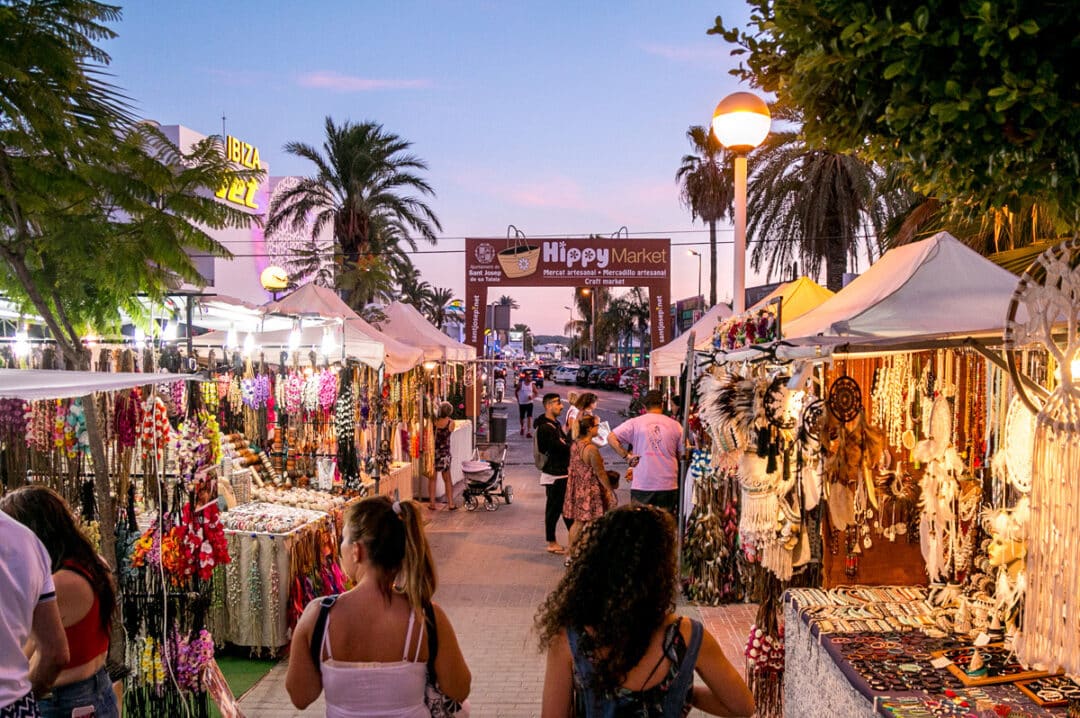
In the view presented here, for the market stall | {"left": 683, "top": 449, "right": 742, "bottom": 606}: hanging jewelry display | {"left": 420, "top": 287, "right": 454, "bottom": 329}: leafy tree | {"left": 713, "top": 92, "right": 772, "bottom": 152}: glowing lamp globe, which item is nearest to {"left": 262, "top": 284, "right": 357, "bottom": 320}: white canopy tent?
{"left": 683, "top": 449, "right": 742, "bottom": 606}: hanging jewelry display

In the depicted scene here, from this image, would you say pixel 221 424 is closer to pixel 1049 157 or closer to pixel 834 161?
pixel 1049 157

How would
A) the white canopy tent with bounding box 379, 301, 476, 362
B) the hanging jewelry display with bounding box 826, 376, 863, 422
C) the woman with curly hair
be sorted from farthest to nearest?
the white canopy tent with bounding box 379, 301, 476, 362 → the hanging jewelry display with bounding box 826, 376, 863, 422 → the woman with curly hair

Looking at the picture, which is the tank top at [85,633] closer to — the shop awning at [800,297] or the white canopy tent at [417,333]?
the shop awning at [800,297]

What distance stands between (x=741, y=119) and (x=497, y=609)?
4.54 meters

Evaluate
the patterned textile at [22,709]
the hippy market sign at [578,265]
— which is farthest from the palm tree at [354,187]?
the patterned textile at [22,709]

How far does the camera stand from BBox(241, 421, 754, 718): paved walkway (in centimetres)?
556

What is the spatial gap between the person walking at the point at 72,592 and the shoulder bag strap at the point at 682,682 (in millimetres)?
2289

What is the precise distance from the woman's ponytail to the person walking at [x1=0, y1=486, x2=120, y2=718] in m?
1.34

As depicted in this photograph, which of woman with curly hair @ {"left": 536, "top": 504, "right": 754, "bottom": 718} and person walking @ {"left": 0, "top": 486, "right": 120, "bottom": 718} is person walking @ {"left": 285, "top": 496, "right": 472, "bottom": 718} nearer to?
woman with curly hair @ {"left": 536, "top": 504, "right": 754, "bottom": 718}

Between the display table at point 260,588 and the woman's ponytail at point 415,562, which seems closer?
the woman's ponytail at point 415,562

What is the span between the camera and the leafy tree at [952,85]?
210 cm

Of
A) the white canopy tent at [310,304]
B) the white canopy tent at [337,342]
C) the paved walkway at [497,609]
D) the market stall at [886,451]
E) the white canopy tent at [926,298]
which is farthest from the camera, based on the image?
the white canopy tent at [310,304]

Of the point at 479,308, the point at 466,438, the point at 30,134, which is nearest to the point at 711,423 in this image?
the point at 30,134

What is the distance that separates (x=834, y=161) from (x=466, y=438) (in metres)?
7.88
